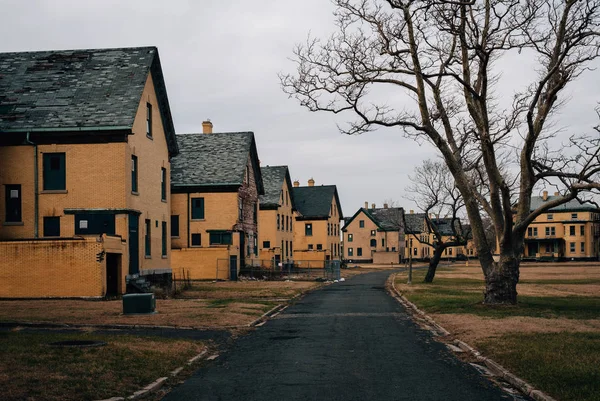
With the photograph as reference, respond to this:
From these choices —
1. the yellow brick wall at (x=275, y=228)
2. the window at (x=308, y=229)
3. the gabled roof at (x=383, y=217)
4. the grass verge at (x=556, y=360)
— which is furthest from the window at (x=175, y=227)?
the gabled roof at (x=383, y=217)

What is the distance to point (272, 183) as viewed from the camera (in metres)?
69.2

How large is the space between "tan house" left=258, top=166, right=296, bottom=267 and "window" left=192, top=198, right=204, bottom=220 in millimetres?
14266

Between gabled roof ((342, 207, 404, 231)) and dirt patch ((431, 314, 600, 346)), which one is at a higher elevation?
gabled roof ((342, 207, 404, 231))

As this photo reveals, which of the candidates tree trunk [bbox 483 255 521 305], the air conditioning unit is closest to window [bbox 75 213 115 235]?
the air conditioning unit

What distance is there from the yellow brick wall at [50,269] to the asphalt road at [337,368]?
10.5 m

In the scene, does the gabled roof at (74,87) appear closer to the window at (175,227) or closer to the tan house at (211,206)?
the tan house at (211,206)

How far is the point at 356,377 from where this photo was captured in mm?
10922

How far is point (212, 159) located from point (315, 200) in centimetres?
3901

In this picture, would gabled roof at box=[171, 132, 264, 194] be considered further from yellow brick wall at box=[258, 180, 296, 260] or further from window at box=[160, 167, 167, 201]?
window at box=[160, 167, 167, 201]

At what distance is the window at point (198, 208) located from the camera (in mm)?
50531

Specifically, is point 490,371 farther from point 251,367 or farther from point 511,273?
point 511,273

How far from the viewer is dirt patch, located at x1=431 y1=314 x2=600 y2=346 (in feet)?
53.5

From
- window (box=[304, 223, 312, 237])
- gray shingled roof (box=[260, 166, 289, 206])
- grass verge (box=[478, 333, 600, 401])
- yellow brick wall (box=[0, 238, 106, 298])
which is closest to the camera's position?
grass verge (box=[478, 333, 600, 401])

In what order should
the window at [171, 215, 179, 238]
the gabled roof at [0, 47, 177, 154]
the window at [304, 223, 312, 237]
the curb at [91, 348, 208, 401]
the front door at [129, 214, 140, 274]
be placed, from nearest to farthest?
the curb at [91, 348, 208, 401] → the gabled roof at [0, 47, 177, 154] → the front door at [129, 214, 140, 274] → the window at [171, 215, 179, 238] → the window at [304, 223, 312, 237]
